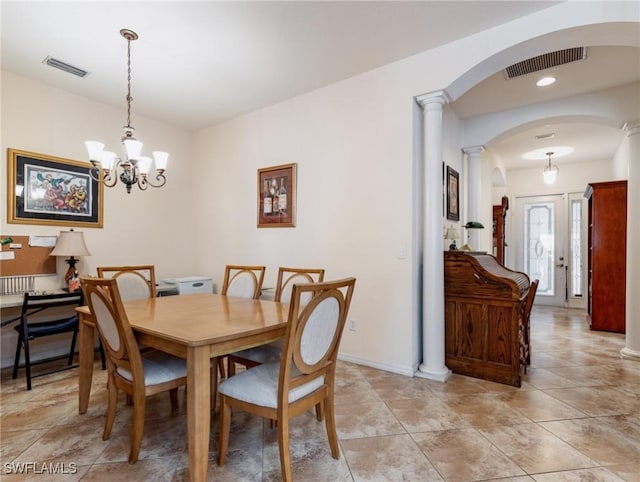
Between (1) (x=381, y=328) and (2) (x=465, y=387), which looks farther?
(1) (x=381, y=328)

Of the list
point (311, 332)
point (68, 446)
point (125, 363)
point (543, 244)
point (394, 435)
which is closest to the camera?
point (311, 332)

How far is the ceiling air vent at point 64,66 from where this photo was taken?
114 inches

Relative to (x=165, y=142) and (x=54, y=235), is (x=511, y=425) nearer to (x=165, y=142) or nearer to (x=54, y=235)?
(x=54, y=235)

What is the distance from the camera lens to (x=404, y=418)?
219 cm

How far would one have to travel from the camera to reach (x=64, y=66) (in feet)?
9.77

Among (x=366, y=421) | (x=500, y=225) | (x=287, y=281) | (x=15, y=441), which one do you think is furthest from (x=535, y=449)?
(x=500, y=225)

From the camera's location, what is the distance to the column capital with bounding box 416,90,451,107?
2.79 m

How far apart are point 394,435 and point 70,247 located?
3.26 m

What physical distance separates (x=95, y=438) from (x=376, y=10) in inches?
128

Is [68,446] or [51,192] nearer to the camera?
[68,446]

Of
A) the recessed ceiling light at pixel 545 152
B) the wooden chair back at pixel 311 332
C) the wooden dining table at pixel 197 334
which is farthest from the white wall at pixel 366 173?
the recessed ceiling light at pixel 545 152

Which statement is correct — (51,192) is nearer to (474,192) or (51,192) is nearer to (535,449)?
(535,449)

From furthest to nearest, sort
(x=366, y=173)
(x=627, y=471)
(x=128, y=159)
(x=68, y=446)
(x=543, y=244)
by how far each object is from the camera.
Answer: (x=543, y=244) < (x=366, y=173) < (x=128, y=159) < (x=68, y=446) < (x=627, y=471)

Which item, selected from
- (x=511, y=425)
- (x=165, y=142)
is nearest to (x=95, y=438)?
(x=511, y=425)
